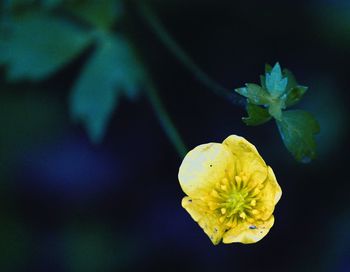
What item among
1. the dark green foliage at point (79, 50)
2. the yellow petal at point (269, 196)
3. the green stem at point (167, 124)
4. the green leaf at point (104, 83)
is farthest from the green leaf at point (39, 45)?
the yellow petal at point (269, 196)

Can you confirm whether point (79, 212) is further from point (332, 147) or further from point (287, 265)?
point (332, 147)

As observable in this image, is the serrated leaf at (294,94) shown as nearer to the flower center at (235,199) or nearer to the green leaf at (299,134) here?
the green leaf at (299,134)

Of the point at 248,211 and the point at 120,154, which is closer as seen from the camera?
the point at 248,211

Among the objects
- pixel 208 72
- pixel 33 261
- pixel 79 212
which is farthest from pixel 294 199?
pixel 33 261

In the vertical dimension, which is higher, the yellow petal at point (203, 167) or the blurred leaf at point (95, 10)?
the blurred leaf at point (95, 10)

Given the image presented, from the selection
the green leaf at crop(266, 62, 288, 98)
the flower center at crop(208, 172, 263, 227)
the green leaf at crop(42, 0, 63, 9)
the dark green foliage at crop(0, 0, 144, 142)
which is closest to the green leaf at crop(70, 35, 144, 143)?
the dark green foliage at crop(0, 0, 144, 142)

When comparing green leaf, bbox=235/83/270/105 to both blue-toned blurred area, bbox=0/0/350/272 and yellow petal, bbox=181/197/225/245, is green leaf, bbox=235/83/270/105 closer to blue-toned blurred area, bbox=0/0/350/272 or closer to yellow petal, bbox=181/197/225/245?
yellow petal, bbox=181/197/225/245
